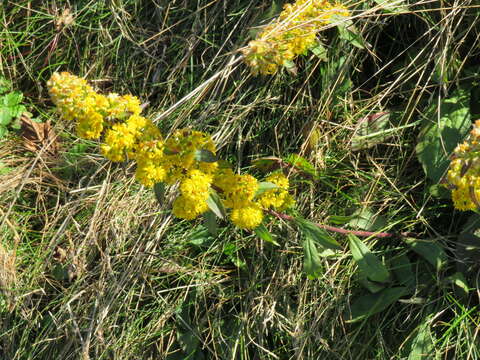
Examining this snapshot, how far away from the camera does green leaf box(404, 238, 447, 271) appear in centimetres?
188

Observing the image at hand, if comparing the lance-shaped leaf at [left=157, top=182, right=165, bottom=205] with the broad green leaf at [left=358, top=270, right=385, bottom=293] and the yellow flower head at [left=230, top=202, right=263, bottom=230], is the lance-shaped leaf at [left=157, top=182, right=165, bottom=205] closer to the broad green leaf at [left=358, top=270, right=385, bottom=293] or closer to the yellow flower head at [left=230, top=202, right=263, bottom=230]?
the yellow flower head at [left=230, top=202, right=263, bottom=230]

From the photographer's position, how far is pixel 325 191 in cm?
214

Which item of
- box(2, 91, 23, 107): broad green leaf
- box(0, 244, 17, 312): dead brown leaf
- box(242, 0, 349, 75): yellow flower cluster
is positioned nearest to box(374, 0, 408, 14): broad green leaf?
box(242, 0, 349, 75): yellow flower cluster

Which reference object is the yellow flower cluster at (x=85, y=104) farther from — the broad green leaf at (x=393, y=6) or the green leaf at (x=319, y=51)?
Answer: the broad green leaf at (x=393, y=6)

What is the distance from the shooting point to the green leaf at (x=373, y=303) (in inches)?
74.7

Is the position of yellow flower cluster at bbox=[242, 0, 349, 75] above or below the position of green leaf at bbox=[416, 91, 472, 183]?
above

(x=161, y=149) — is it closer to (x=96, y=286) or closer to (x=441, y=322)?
(x=96, y=286)

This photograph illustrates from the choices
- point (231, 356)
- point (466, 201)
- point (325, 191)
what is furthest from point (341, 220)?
point (231, 356)

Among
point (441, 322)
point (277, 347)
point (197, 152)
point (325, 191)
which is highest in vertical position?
point (197, 152)

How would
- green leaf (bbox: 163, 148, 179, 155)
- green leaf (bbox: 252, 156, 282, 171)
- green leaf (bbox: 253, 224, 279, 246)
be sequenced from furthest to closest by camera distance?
green leaf (bbox: 252, 156, 282, 171)
green leaf (bbox: 253, 224, 279, 246)
green leaf (bbox: 163, 148, 179, 155)

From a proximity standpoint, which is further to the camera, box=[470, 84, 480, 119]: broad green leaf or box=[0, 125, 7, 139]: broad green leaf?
box=[0, 125, 7, 139]: broad green leaf

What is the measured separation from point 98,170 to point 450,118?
4.50 feet

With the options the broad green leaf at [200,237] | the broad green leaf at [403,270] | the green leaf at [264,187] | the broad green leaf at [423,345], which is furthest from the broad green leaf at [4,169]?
the broad green leaf at [423,345]

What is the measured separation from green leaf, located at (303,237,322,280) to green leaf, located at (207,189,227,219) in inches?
14.2
